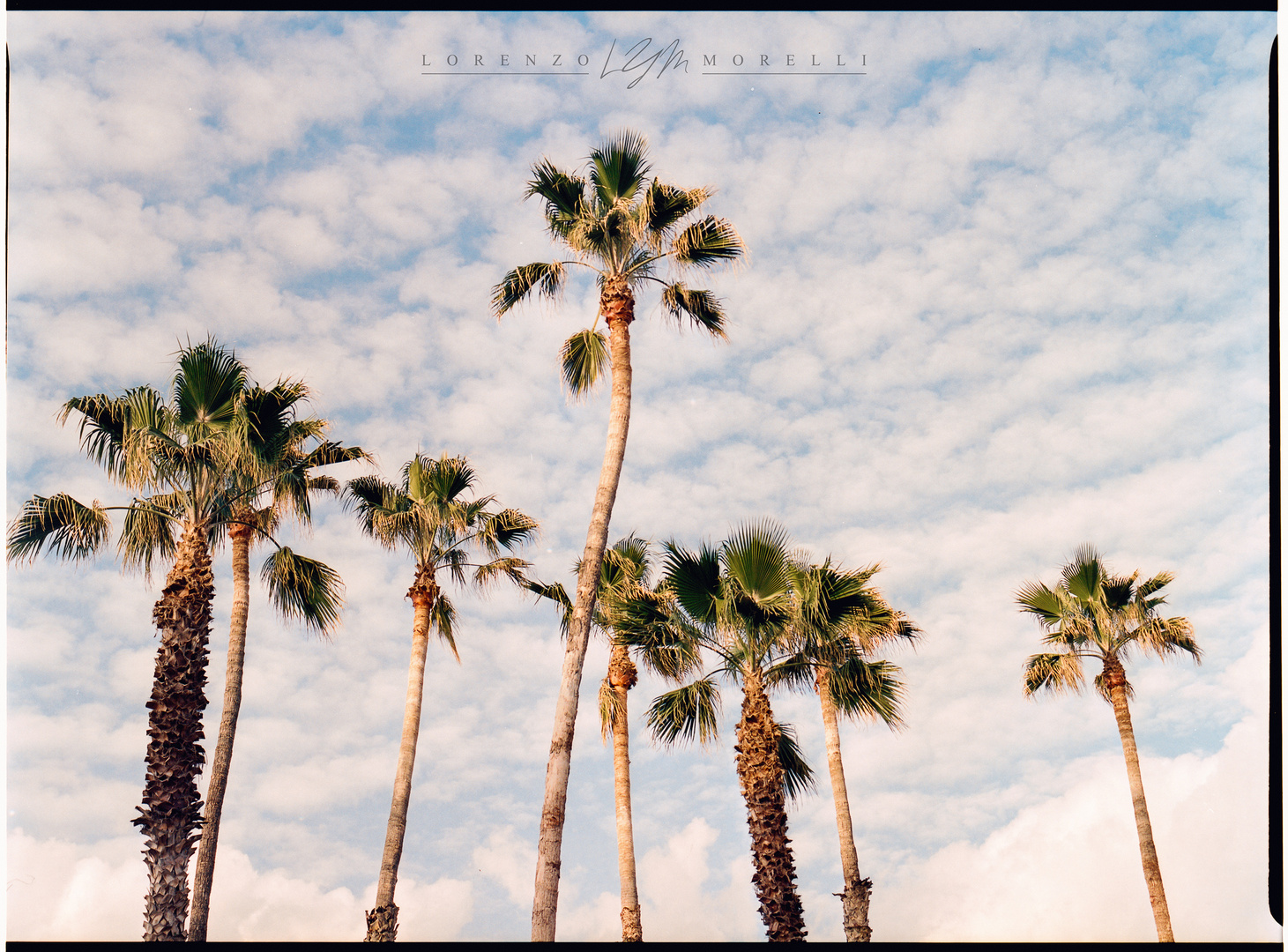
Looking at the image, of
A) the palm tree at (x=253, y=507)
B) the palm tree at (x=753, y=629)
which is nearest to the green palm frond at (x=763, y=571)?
the palm tree at (x=753, y=629)

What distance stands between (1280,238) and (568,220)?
1270cm

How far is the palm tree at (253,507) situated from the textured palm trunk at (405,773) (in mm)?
2514

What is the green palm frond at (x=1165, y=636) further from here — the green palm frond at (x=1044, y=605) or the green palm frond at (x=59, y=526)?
the green palm frond at (x=59, y=526)

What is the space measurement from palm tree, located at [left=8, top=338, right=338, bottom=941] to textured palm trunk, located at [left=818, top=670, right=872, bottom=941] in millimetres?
11702

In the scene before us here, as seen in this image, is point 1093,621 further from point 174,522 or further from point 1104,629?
point 174,522

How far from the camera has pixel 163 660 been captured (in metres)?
14.1

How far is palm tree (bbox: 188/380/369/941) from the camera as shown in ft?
53.3

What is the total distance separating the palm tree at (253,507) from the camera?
16234 millimetres

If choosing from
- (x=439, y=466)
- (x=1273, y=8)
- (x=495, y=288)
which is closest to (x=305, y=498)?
(x=439, y=466)

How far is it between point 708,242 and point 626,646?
32.0 feet

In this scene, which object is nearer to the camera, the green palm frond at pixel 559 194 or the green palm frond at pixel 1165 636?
the green palm frond at pixel 559 194

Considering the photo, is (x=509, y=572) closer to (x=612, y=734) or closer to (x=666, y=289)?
(x=612, y=734)

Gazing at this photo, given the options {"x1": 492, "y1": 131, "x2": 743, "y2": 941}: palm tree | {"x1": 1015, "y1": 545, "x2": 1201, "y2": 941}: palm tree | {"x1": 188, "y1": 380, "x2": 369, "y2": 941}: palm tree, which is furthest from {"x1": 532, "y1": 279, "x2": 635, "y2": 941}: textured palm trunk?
{"x1": 1015, "y1": 545, "x2": 1201, "y2": 941}: palm tree

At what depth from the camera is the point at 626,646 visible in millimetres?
21938
